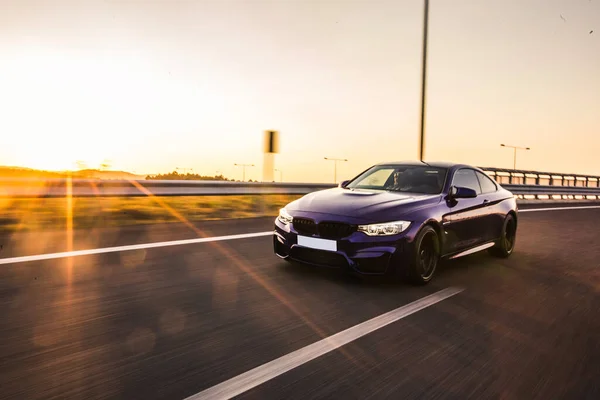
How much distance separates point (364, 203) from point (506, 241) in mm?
3331

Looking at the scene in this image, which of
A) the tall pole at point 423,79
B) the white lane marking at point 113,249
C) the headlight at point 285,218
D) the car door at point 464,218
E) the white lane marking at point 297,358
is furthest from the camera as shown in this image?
the tall pole at point 423,79

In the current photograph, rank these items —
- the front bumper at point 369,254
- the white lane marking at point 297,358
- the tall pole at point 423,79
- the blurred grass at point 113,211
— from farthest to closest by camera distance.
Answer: the tall pole at point 423,79, the blurred grass at point 113,211, the front bumper at point 369,254, the white lane marking at point 297,358

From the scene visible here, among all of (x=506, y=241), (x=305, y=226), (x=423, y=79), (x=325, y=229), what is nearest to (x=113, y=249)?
(x=305, y=226)

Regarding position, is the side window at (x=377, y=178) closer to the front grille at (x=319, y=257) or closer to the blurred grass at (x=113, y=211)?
the front grille at (x=319, y=257)

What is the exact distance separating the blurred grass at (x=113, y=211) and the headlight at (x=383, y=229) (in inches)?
239

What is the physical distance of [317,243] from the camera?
18.9ft

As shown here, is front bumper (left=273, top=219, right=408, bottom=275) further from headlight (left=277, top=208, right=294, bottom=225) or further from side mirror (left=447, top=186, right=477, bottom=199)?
side mirror (left=447, top=186, right=477, bottom=199)

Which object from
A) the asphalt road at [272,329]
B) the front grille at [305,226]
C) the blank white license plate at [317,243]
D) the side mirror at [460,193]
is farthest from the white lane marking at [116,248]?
the side mirror at [460,193]

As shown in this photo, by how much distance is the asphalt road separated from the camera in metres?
3.13

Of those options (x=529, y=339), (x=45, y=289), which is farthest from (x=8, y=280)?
(x=529, y=339)

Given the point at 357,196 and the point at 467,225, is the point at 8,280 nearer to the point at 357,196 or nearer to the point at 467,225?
the point at 357,196

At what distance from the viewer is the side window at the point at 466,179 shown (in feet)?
23.7

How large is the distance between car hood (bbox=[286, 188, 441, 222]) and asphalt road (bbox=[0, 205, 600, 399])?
767 millimetres

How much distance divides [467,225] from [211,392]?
484cm
